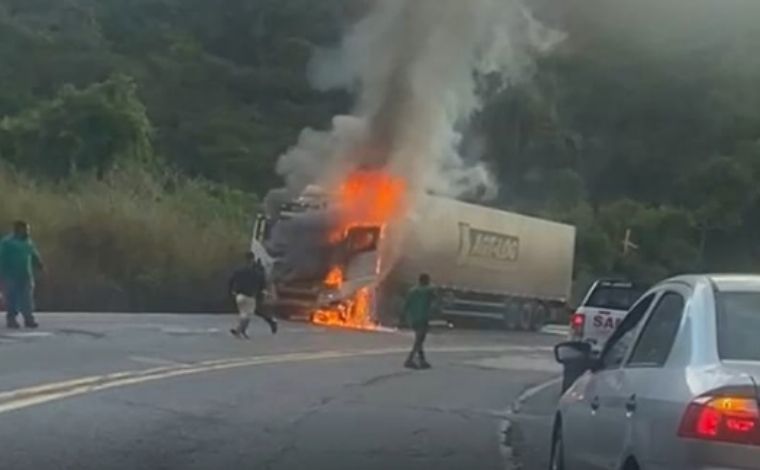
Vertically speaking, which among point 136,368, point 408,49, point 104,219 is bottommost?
point 136,368

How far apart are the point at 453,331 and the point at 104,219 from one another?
10475mm

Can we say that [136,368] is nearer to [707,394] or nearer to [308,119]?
[707,394]

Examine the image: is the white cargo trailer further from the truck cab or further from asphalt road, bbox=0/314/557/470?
asphalt road, bbox=0/314/557/470

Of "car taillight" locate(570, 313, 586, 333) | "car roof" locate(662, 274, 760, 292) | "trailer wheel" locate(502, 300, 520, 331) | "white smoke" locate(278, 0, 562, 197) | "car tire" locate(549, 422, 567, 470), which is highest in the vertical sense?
"white smoke" locate(278, 0, 562, 197)

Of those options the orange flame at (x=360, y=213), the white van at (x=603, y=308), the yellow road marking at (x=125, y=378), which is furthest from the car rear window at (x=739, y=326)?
the orange flame at (x=360, y=213)

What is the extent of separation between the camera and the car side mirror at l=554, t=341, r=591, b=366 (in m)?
10.7

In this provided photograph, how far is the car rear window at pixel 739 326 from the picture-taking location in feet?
26.7

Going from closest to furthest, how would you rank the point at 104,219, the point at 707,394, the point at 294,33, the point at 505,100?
the point at 707,394
the point at 104,219
the point at 505,100
the point at 294,33

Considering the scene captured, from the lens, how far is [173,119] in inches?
2539

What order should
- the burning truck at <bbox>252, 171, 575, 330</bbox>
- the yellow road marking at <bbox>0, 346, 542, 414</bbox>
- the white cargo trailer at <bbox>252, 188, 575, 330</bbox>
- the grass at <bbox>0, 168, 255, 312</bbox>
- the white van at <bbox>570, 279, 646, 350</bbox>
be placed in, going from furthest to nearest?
the grass at <bbox>0, 168, 255, 312</bbox> → the white cargo trailer at <bbox>252, 188, 575, 330</bbox> → the burning truck at <bbox>252, 171, 575, 330</bbox> → the white van at <bbox>570, 279, 646, 350</bbox> → the yellow road marking at <bbox>0, 346, 542, 414</bbox>

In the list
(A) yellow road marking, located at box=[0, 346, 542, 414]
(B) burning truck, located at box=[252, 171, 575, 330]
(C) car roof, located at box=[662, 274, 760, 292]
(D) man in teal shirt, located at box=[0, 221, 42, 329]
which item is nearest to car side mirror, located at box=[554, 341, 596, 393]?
(C) car roof, located at box=[662, 274, 760, 292]

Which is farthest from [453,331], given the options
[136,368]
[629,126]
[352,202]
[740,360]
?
[740,360]

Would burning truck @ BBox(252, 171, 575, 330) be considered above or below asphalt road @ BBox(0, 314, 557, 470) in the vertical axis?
above

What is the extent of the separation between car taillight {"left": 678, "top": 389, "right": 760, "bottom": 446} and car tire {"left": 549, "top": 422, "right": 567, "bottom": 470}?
3487mm
